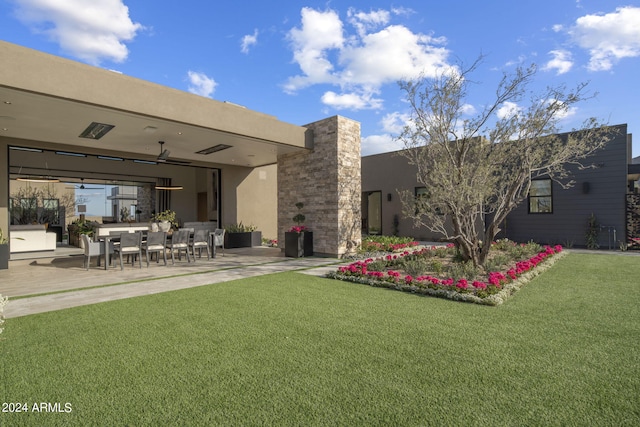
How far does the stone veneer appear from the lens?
9.07 m

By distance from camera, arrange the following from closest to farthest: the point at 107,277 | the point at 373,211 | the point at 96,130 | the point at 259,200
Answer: the point at 107,277 < the point at 96,130 < the point at 259,200 < the point at 373,211

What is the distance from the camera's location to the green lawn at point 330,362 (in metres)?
1.98

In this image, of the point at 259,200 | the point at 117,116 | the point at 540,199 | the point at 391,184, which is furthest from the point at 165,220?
the point at 540,199

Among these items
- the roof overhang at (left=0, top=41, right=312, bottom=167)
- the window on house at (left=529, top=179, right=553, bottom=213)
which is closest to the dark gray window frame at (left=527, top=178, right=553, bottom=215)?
the window on house at (left=529, top=179, right=553, bottom=213)

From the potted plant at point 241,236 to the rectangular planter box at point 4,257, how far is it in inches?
223

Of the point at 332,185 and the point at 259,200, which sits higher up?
the point at 332,185

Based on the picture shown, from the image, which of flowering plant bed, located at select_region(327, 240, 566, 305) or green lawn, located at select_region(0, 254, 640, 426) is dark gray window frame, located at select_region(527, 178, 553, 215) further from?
green lawn, located at select_region(0, 254, 640, 426)

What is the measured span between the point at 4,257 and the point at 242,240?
6.28m

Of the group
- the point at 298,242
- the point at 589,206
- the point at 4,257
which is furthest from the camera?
the point at 589,206

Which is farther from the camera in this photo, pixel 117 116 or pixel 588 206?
pixel 588 206

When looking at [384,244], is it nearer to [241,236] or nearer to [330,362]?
[241,236]

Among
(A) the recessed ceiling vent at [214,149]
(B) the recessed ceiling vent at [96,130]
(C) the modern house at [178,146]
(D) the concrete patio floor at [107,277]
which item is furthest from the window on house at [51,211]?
(A) the recessed ceiling vent at [214,149]

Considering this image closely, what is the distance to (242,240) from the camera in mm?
12047

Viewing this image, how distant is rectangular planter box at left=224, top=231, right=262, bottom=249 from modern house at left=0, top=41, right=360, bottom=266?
36.1 inches
